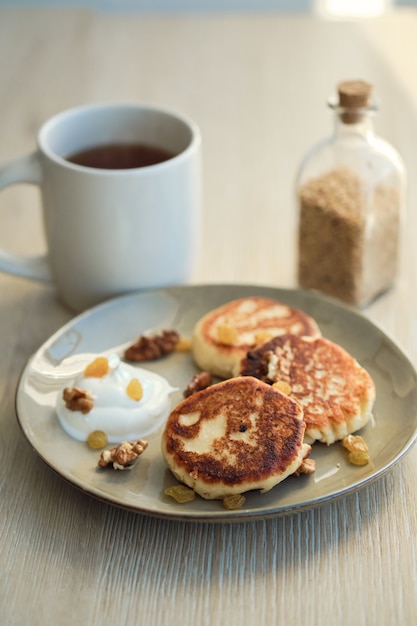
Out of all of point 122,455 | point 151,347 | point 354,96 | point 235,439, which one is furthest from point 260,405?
point 354,96

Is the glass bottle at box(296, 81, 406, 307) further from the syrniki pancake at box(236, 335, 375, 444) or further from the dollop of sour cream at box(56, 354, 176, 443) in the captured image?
the dollop of sour cream at box(56, 354, 176, 443)

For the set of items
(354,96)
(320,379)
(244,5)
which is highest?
(354,96)

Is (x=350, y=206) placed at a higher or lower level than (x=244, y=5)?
higher

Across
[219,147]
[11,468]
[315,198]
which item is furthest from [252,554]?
[219,147]

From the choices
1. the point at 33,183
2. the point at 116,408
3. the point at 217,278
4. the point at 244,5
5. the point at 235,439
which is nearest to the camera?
the point at 235,439

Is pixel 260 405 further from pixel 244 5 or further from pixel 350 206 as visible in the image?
pixel 244 5

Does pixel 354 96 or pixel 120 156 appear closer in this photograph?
→ pixel 354 96
